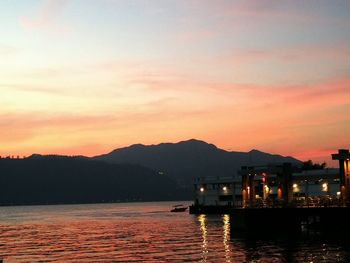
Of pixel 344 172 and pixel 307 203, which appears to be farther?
pixel 307 203

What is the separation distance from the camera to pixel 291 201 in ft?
332

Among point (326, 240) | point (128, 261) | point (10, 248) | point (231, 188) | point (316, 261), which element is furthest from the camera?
point (231, 188)

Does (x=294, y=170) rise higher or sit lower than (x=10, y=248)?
higher

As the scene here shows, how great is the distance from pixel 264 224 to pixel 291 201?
6445mm

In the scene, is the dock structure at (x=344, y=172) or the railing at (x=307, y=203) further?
the railing at (x=307, y=203)

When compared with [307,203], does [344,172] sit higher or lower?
higher

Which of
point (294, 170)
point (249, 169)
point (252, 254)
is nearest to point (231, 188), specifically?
point (294, 170)

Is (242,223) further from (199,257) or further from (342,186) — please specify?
(199,257)

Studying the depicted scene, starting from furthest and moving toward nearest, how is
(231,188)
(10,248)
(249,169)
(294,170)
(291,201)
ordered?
1. (231,188)
2. (294,170)
3. (249,169)
4. (291,201)
5. (10,248)

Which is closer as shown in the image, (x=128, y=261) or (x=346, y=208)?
(x=128, y=261)

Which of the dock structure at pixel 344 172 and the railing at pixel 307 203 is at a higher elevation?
the dock structure at pixel 344 172

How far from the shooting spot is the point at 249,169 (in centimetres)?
11494

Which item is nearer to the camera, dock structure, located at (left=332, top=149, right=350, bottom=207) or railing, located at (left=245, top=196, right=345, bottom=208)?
dock structure, located at (left=332, top=149, right=350, bottom=207)

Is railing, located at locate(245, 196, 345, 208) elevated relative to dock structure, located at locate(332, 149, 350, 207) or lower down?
lower down
